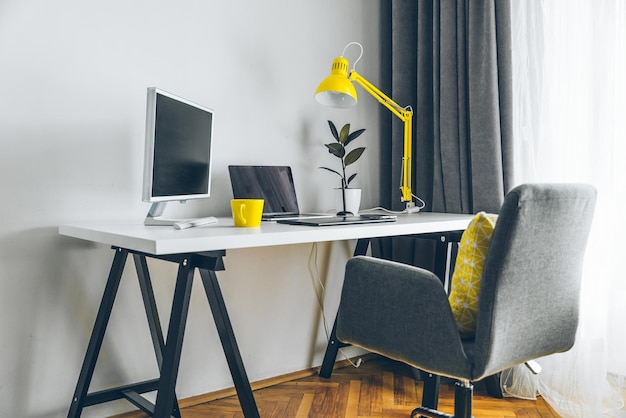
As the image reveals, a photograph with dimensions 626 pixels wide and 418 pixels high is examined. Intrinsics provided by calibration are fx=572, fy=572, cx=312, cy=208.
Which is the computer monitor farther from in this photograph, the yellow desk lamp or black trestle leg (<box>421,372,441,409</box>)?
black trestle leg (<box>421,372,441,409</box>)

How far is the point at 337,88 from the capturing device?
2.05 meters

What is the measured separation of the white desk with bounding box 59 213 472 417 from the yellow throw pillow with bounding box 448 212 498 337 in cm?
36

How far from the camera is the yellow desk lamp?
6.79 ft

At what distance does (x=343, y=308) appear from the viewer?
1.44 metres

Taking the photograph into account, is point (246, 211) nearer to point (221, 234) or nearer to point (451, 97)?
point (221, 234)

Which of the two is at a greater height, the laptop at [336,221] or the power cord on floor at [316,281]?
the laptop at [336,221]

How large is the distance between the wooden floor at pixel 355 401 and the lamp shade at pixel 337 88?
110cm

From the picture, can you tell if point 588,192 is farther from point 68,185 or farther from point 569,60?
point 68,185

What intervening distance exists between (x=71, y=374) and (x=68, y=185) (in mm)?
597

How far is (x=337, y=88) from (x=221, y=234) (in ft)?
2.94

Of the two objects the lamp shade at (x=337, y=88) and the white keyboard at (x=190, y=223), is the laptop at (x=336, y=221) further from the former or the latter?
the lamp shade at (x=337, y=88)

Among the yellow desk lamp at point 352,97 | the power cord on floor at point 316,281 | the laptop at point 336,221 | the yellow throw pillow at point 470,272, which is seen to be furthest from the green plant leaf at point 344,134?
the yellow throw pillow at point 470,272

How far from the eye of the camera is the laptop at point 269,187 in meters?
2.06

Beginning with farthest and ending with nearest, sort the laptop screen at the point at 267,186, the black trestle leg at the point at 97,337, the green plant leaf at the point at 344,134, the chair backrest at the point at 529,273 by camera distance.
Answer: the green plant leaf at the point at 344,134
the laptop screen at the point at 267,186
the black trestle leg at the point at 97,337
the chair backrest at the point at 529,273
